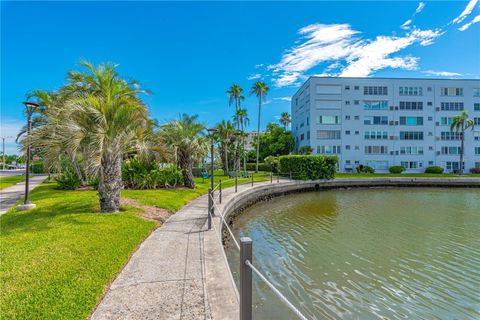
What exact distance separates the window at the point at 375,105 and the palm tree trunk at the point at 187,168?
3570cm

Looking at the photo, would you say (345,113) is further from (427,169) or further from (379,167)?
(427,169)

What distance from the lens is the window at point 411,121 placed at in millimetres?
42750

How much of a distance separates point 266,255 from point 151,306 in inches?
201

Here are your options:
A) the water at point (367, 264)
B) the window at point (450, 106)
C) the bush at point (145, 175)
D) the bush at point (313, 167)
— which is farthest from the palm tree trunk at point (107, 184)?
the window at point (450, 106)

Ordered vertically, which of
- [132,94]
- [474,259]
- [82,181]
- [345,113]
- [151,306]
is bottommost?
[474,259]

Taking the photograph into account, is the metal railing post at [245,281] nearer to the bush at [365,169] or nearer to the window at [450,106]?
the bush at [365,169]

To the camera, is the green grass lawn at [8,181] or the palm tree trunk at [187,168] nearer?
the palm tree trunk at [187,168]

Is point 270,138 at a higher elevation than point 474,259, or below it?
higher

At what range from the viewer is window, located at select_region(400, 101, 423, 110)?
42719mm

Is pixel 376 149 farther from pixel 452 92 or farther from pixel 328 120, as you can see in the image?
pixel 452 92

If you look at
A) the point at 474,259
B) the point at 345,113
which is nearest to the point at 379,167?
the point at 345,113

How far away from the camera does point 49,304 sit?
3.77 metres

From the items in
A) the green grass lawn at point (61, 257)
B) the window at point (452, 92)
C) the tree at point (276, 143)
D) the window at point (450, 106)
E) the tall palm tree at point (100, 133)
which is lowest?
the green grass lawn at point (61, 257)

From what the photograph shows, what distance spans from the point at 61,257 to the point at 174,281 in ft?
8.49
